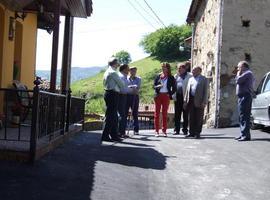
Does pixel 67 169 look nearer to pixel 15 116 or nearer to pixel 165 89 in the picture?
→ pixel 15 116

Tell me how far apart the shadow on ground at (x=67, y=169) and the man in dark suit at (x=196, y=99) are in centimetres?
252

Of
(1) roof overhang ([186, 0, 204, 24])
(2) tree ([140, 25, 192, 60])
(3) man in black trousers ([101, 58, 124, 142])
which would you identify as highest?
(2) tree ([140, 25, 192, 60])

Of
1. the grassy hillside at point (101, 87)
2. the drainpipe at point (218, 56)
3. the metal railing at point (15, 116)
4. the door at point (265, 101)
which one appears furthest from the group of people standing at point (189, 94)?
the grassy hillside at point (101, 87)

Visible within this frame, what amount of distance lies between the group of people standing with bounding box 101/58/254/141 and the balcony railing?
3.08 feet

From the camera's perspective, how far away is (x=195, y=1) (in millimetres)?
24984

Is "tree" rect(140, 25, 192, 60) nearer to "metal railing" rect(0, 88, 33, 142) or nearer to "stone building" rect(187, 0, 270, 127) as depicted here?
"stone building" rect(187, 0, 270, 127)

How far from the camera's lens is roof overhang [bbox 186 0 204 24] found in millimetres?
25119

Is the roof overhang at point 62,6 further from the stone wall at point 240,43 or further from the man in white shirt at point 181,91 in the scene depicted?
the stone wall at point 240,43

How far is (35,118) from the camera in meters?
7.89

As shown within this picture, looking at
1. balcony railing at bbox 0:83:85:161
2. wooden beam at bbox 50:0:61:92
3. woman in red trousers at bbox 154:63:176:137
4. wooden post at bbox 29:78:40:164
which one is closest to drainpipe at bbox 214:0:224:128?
woman in red trousers at bbox 154:63:176:137

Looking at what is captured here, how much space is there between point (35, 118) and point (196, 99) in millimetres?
5908

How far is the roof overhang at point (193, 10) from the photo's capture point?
25.1 metres

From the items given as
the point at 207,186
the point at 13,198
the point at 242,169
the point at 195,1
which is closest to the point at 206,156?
the point at 242,169

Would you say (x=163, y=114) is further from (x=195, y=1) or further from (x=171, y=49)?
(x=171, y=49)
